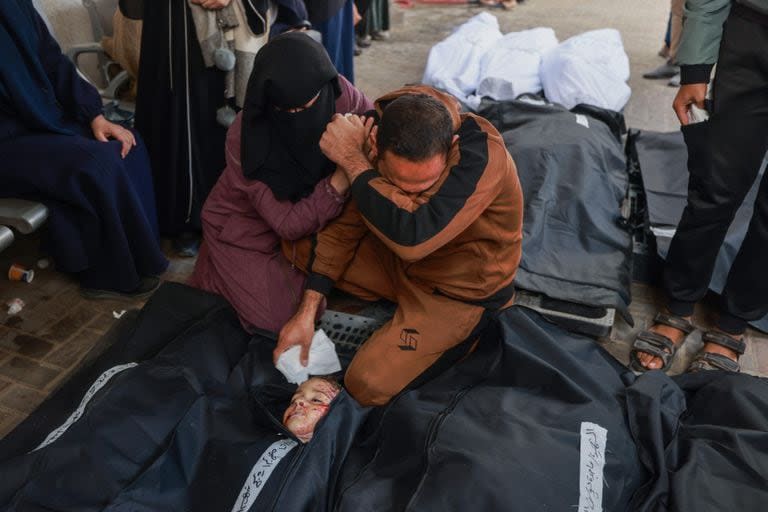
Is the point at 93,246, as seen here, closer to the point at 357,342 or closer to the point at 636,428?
the point at 357,342

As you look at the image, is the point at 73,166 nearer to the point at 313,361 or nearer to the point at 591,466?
the point at 313,361

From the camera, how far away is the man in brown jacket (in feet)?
5.85

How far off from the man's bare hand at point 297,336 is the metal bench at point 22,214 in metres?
1.05

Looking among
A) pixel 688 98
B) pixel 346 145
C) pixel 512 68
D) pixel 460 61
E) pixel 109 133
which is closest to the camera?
pixel 346 145

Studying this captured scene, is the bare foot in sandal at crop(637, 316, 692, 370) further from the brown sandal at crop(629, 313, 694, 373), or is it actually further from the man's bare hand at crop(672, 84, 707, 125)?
the man's bare hand at crop(672, 84, 707, 125)

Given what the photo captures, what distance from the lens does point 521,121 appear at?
338 cm

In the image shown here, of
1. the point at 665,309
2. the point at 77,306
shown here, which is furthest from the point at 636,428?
the point at 77,306

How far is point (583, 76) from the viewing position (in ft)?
13.2

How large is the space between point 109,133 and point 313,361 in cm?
141

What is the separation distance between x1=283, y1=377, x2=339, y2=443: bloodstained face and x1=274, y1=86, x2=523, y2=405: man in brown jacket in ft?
0.92

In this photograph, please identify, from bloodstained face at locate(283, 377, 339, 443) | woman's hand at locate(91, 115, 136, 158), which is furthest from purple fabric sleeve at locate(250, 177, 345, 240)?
woman's hand at locate(91, 115, 136, 158)

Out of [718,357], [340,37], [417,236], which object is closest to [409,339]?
[417,236]

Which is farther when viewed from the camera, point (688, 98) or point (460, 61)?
point (460, 61)

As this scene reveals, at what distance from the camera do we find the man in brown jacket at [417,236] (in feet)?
5.85
